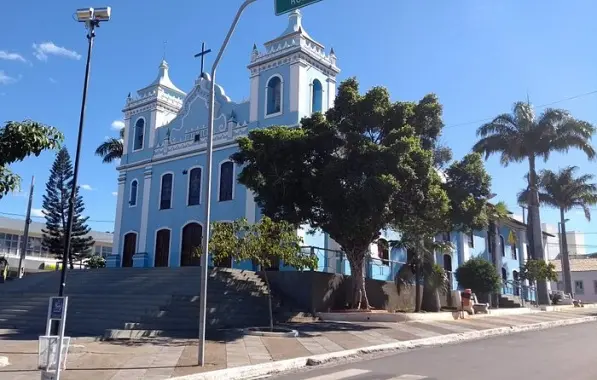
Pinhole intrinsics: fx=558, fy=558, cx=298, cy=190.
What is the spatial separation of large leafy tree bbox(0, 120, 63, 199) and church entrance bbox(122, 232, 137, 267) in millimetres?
20525

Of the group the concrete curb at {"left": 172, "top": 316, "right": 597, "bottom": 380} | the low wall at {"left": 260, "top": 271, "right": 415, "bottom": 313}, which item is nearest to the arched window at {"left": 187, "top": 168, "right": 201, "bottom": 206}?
the low wall at {"left": 260, "top": 271, "right": 415, "bottom": 313}

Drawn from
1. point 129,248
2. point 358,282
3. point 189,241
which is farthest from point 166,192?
point 358,282

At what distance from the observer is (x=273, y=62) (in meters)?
25.3

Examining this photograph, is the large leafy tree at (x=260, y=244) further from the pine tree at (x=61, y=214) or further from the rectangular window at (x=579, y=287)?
the rectangular window at (x=579, y=287)

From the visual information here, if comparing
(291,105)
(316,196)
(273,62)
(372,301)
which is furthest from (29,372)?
(273,62)

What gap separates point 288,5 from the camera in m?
8.06

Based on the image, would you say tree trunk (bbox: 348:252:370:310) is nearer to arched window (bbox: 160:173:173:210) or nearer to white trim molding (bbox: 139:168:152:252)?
arched window (bbox: 160:173:173:210)

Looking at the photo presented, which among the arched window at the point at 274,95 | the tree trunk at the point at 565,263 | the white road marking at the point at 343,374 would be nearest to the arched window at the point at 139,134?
the arched window at the point at 274,95

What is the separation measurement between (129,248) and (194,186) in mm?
5361

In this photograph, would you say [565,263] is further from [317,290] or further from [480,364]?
[480,364]

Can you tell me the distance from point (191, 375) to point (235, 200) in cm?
1652

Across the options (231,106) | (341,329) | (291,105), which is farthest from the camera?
(231,106)

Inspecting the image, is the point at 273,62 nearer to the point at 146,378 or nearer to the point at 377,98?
the point at 377,98

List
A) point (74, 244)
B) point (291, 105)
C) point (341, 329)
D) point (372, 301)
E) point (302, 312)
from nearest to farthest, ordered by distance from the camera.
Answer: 1. point (341, 329)
2. point (302, 312)
3. point (372, 301)
4. point (291, 105)
5. point (74, 244)
